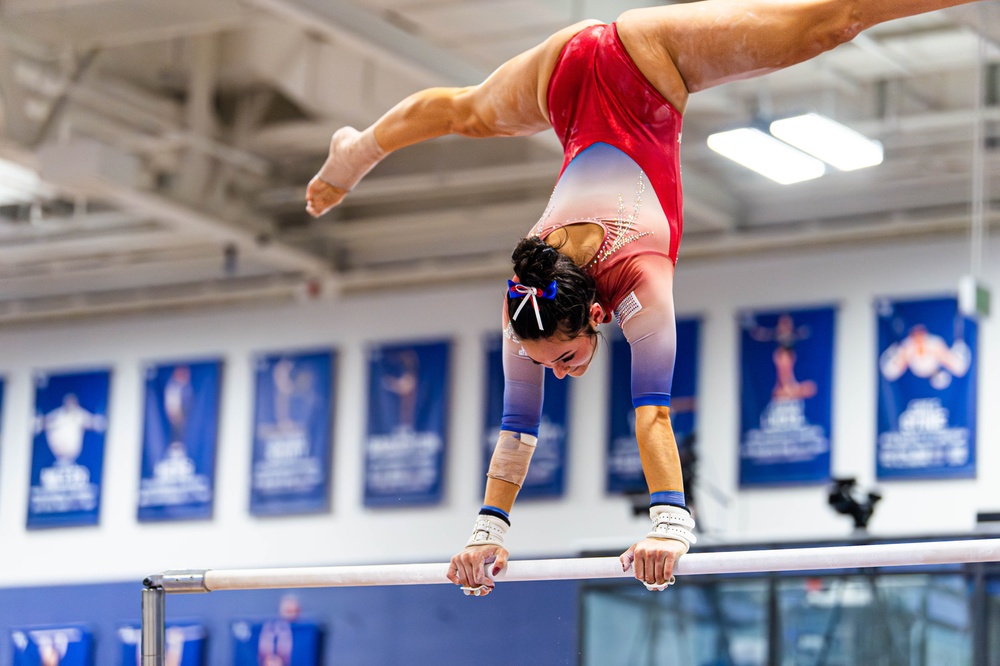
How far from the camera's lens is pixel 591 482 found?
11.1 m

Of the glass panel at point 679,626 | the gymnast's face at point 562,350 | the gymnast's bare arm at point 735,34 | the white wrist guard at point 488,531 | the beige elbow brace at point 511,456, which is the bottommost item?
the glass panel at point 679,626

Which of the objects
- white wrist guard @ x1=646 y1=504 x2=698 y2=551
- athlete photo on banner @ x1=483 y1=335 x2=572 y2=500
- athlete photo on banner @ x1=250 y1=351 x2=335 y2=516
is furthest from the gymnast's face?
athlete photo on banner @ x1=250 y1=351 x2=335 y2=516

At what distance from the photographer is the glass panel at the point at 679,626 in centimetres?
836

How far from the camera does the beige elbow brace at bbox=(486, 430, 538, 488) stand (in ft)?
13.0

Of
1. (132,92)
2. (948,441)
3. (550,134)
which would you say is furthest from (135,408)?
(948,441)

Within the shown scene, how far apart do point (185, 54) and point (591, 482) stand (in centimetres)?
432

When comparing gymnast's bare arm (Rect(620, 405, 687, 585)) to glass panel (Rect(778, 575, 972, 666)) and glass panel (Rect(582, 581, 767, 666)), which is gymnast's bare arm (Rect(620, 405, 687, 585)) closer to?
glass panel (Rect(778, 575, 972, 666))

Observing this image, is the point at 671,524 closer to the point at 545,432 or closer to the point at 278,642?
the point at 545,432

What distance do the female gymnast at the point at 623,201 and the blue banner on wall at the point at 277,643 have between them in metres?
7.67

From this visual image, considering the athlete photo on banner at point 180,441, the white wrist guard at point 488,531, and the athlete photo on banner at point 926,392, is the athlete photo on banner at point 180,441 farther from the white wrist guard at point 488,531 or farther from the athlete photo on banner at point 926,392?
the white wrist guard at point 488,531

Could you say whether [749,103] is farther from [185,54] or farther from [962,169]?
[185,54]

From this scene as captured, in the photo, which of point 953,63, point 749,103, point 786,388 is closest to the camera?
point 953,63

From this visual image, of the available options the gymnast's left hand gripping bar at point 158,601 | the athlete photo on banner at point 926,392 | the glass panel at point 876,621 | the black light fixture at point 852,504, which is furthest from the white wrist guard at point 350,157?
the athlete photo on banner at point 926,392

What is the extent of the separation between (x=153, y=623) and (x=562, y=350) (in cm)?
160
